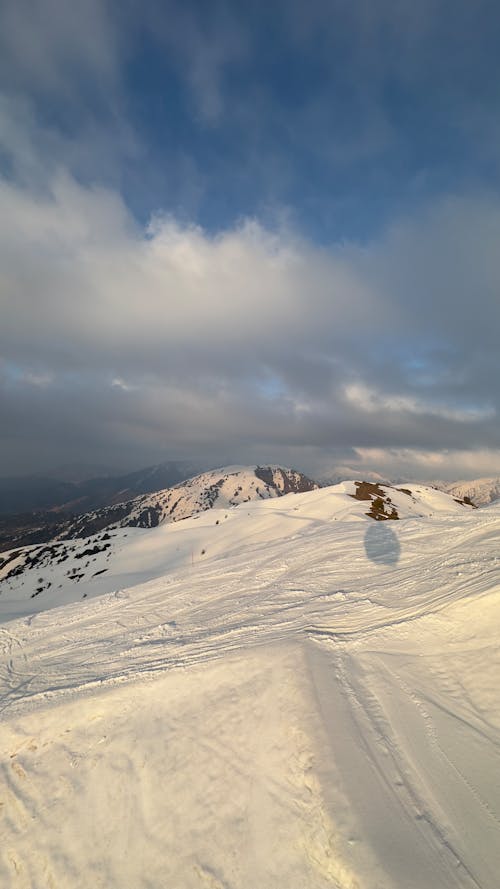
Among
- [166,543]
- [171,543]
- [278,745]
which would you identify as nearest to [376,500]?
[171,543]

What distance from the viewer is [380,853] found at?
13.2ft

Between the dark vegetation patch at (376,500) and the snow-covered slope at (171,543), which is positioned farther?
the dark vegetation patch at (376,500)

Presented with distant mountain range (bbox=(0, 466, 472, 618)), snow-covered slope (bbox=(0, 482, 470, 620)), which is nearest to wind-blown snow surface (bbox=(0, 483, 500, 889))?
distant mountain range (bbox=(0, 466, 472, 618))

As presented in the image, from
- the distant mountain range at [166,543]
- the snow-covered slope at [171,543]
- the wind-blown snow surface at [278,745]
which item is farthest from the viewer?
the distant mountain range at [166,543]

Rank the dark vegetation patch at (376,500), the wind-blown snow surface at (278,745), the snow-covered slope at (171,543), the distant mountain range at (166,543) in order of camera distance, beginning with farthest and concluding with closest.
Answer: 1. the dark vegetation patch at (376,500)
2. the distant mountain range at (166,543)
3. the snow-covered slope at (171,543)
4. the wind-blown snow surface at (278,745)

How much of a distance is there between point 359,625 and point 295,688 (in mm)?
2601

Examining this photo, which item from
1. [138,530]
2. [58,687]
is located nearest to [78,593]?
[138,530]

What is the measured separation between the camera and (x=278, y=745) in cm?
577

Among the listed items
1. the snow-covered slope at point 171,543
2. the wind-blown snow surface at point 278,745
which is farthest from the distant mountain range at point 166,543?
the wind-blown snow surface at point 278,745

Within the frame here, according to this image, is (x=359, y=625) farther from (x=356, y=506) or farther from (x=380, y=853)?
(x=356, y=506)

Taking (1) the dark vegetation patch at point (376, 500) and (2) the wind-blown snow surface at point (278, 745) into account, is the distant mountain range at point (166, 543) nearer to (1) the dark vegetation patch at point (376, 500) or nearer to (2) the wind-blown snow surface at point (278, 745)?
(1) the dark vegetation patch at point (376, 500)

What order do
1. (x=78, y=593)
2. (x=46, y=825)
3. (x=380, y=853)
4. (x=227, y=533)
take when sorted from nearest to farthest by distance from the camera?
1. (x=380, y=853)
2. (x=46, y=825)
3. (x=78, y=593)
4. (x=227, y=533)

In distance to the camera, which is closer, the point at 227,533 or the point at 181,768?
the point at 181,768

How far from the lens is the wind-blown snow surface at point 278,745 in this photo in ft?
14.3
